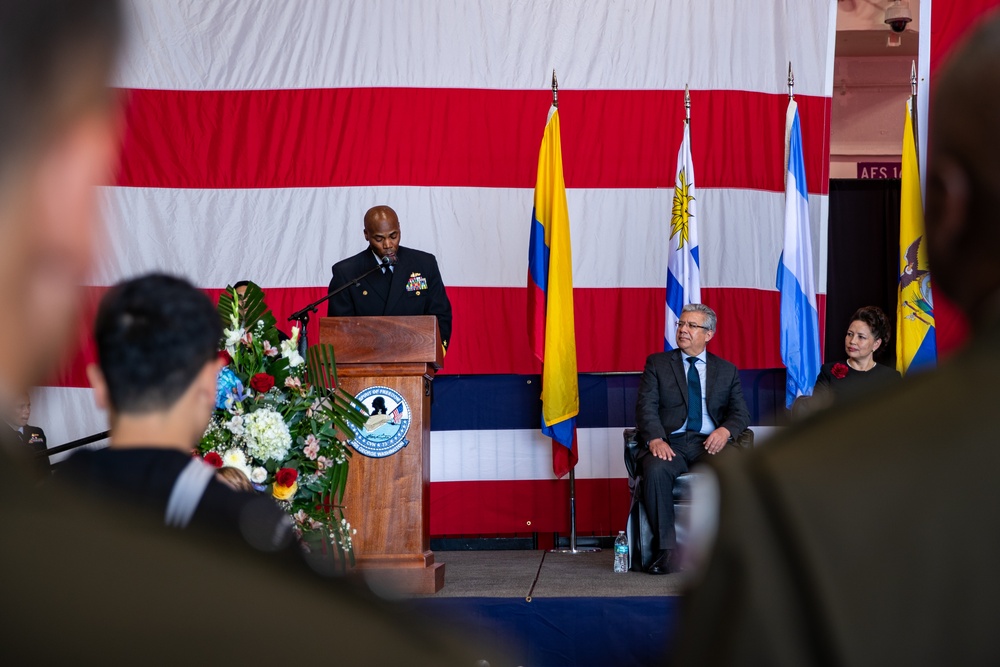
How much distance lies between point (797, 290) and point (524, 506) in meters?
1.96

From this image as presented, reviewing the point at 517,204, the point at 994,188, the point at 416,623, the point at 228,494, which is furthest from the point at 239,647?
the point at 517,204

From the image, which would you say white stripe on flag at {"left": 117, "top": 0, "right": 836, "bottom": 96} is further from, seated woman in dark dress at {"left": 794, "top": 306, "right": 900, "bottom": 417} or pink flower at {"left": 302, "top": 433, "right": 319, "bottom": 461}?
pink flower at {"left": 302, "top": 433, "right": 319, "bottom": 461}

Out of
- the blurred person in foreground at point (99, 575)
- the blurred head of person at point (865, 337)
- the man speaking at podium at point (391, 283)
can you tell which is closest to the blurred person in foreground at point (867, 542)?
the blurred person in foreground at point (99, 575)

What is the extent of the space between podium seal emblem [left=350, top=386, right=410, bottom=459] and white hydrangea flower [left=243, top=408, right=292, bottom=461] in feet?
3.76

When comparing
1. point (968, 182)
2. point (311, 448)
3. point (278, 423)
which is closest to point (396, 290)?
point (311, 448)

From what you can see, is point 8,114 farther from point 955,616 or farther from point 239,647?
point 955,616

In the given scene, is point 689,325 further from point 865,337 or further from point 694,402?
point 865,337

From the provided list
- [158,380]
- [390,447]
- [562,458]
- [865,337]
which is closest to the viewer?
[158,380]

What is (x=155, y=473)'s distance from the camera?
971 millimetres

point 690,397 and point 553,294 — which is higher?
point 553,294

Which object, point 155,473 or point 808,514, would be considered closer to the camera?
point 808,514

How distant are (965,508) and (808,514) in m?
0.07

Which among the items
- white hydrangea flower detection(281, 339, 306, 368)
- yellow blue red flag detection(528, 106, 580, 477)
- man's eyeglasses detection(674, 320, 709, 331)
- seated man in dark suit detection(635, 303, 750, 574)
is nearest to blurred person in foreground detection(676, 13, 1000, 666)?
white hydrangea flower detection(281, 339, 306, 368)

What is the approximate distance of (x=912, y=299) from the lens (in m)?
5.43
